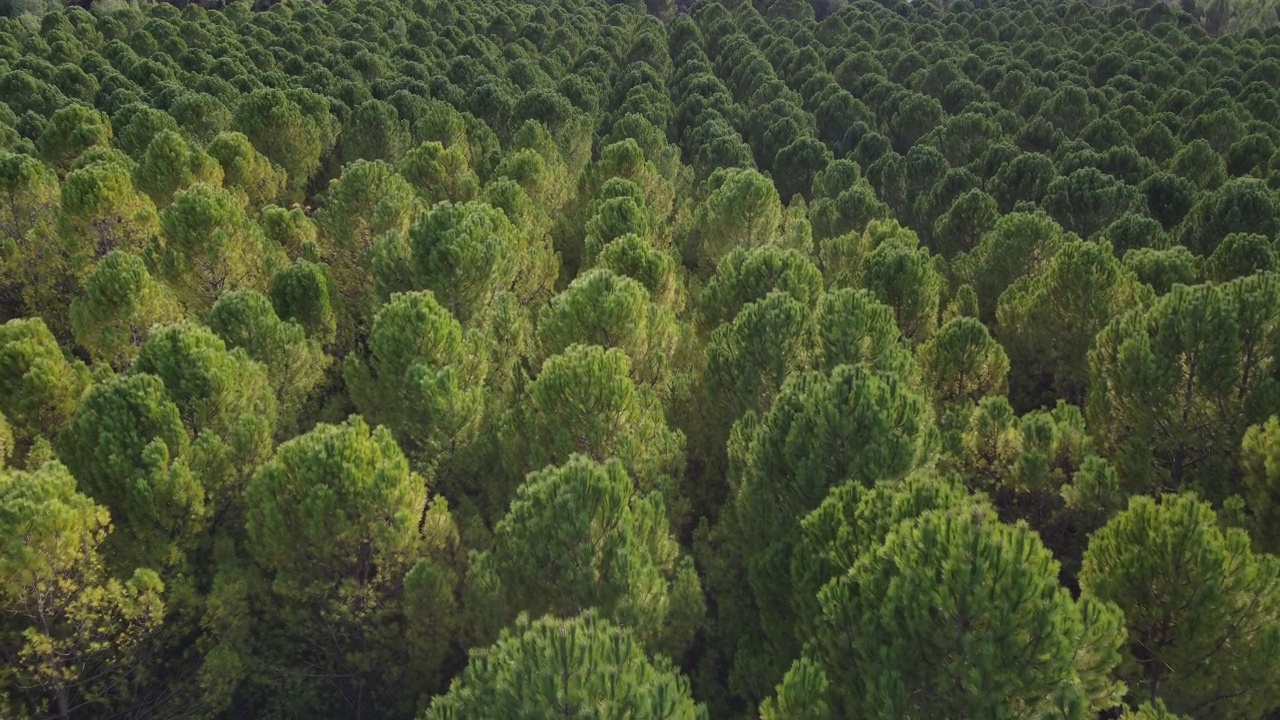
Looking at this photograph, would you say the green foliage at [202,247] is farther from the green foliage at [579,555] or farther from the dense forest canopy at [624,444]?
the green foliage at [579,555]

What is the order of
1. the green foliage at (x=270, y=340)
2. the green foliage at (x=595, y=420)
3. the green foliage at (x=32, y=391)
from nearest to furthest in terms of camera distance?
the green foliage at (x=595, y=420) < the green foliage at (x=32, y=391) < the green foliage at (x=270, y=340)

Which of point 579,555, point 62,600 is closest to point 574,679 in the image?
point 579,555

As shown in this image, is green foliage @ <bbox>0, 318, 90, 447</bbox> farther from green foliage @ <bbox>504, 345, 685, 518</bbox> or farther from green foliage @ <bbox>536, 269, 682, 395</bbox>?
green foliage @ <bbox>536, 269, 682, 395</bbox>

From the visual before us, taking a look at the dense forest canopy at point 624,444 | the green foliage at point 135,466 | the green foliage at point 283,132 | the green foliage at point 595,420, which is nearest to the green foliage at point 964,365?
the dense forest canopy at point 624,444

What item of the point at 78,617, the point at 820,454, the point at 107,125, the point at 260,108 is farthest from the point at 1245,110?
the point at 107,125

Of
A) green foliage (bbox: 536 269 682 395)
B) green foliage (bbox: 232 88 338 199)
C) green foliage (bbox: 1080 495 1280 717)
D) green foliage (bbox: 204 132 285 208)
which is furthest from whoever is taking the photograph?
green foliage (bbox: 232 88 338 199)

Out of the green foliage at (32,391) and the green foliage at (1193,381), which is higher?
the green foliage at (1193,381)

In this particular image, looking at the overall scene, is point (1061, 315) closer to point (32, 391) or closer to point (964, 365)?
point (964, 365)

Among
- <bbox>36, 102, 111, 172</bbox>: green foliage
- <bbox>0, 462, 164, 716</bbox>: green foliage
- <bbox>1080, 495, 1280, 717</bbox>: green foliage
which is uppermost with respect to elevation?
<bbox>1080, 495, 1280, 717</bbox>: green foliage

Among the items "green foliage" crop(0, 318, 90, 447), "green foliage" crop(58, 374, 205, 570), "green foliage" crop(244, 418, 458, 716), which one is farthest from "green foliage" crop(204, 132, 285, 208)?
"green foliage" crop(244, 418, 458, 716)
